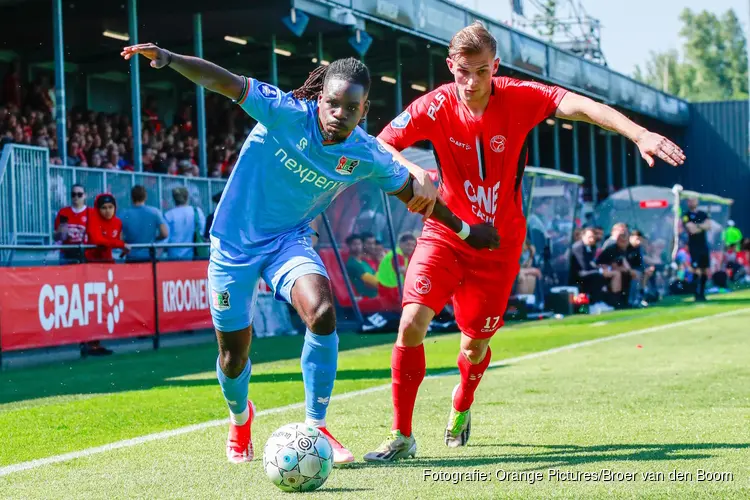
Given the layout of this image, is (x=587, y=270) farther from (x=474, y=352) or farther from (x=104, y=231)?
(x=474, y=352)

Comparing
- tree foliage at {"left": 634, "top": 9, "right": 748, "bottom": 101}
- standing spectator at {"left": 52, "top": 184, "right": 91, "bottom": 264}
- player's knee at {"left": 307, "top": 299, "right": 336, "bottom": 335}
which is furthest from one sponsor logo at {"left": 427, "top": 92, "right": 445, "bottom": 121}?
tree foliage at {"left": 634, "top": 9, "right": 748, "bottom": 101}

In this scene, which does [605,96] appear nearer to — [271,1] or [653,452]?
[271,1]

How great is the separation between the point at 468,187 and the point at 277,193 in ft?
4.25

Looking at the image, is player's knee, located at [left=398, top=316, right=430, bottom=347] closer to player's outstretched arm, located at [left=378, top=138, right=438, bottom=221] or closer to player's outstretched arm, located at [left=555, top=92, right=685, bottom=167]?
player's outstretched arm, located at [left=378, top=138, right=438, bottom=221]

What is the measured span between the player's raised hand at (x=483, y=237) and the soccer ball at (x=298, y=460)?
5.03ft

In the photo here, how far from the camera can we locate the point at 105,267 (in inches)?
565

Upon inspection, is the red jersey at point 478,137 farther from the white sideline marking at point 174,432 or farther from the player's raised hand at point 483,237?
the white sideline marking at point 174,432

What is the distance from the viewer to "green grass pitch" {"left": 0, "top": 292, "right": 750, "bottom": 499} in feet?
17.7

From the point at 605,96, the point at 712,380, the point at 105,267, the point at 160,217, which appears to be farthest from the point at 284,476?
the point at 605,96

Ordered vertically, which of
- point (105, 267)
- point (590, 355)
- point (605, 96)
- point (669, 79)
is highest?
point (669, 79)

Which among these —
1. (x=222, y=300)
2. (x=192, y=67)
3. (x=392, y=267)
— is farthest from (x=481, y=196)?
(x=392, y=267)

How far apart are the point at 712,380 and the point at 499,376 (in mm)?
1940

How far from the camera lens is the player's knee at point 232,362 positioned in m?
6.29

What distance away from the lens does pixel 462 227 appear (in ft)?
20.8
